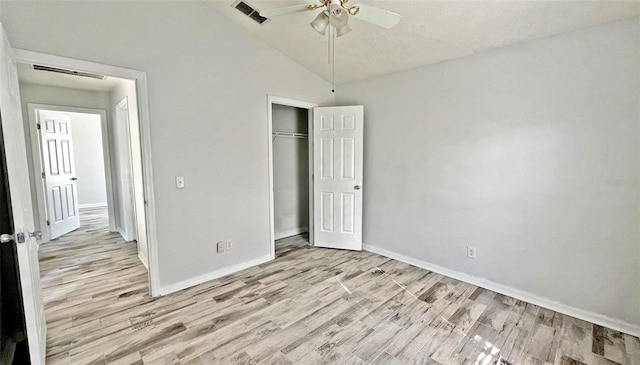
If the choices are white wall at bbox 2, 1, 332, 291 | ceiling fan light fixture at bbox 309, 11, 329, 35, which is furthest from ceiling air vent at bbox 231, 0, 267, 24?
ceiling fan light fixture at bbox 309, 11, 329, 35

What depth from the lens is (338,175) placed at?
3.90 meters

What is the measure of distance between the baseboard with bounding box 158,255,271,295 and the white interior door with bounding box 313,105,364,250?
3.32ft

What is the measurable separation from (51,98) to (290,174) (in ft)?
12.2

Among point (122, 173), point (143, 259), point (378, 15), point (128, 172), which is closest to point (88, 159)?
point (122, 173)

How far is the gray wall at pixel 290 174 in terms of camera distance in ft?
14.5

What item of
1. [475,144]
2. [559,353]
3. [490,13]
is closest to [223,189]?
[475,144]

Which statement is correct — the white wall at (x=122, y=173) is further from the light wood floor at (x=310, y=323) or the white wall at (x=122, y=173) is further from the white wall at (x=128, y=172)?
the light wood floor at (x=310, y=323)

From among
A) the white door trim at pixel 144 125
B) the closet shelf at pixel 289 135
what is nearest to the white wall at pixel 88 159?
the closet shelf at pixel 289 135

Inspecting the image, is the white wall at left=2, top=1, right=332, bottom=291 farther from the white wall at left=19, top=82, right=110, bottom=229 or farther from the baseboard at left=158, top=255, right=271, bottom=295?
the white wall at left=19, top=82, right=110, bottom=229

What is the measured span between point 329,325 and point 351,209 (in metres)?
1.85

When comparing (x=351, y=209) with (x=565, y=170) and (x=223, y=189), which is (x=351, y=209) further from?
(x=565, y=170)

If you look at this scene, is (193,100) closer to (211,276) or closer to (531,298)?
(211,276)

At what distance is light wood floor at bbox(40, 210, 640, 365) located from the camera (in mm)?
1933

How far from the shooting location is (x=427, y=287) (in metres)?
2.90
